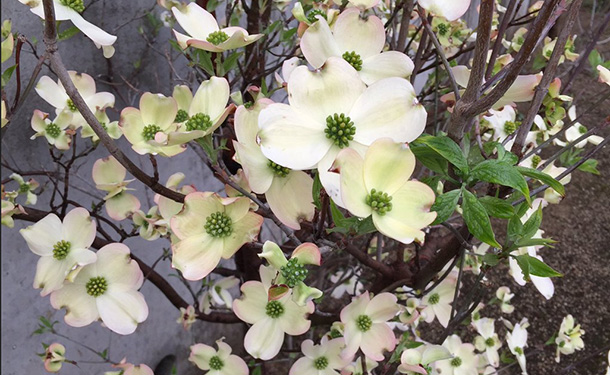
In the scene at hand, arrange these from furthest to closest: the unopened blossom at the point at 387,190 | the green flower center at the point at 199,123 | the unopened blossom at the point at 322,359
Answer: the unopened blossom at the point at 322,359
the green flower center at the point at 199,123
the unopened blossom at the point at 387,190

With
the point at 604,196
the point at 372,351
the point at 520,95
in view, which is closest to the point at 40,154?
the point at 372,351

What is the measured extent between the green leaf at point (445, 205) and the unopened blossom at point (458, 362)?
49 cm

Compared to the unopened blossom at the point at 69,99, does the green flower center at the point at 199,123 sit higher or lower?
higher

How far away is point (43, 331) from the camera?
88 centimetres

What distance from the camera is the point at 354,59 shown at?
542 millimetres

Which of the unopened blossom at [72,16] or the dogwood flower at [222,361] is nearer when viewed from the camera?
the unopened blossom at [72,16]

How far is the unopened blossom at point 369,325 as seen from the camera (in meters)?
0.69

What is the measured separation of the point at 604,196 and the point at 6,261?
3.69ft

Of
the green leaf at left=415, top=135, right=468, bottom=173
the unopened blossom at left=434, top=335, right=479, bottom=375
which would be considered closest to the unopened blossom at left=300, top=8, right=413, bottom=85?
the green leaf at left=415, top=135, right=468, bottom=173

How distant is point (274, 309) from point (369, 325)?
0.14 metres

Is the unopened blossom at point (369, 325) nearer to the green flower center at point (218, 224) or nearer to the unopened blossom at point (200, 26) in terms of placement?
the green flower center at point (218, 224)

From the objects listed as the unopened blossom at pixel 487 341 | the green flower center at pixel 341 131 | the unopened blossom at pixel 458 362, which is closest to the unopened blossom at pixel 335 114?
the green flower center at pixel 341 131

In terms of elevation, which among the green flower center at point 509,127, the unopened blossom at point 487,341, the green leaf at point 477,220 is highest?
the green leaf at point 477,220

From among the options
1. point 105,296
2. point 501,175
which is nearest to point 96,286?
A: point 105,296
